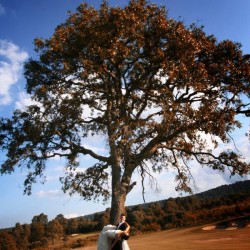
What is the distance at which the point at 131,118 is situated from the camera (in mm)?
15570

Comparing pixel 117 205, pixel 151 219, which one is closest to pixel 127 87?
pixel 117 205

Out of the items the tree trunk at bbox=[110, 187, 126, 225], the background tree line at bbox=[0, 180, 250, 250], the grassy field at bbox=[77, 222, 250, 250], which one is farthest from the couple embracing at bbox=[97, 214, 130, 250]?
the background tree line at bbox=[0, 180, 250, 250]

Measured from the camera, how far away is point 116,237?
11.1 metres

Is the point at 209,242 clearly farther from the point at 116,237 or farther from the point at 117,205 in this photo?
the point at 116,237

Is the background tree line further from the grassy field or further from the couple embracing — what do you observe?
the couple embracing

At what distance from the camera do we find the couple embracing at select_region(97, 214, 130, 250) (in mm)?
11070

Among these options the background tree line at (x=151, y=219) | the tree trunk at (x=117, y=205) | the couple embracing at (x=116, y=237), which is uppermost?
the background tree line at (x=151, y=219)

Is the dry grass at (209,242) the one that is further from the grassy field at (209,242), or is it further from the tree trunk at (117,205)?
the tree trunk at (117,205)

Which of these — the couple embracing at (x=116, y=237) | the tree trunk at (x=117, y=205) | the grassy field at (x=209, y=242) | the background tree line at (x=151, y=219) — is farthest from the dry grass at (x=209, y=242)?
the background tree line at (x=151, y=219)

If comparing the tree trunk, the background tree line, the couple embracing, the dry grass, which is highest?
the background tree line

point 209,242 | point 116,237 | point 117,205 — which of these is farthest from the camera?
point 209,242

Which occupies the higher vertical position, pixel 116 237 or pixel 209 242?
pixel 116 237

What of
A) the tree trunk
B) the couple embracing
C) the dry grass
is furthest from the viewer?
the dry grass

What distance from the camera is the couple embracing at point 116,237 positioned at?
1107cm
